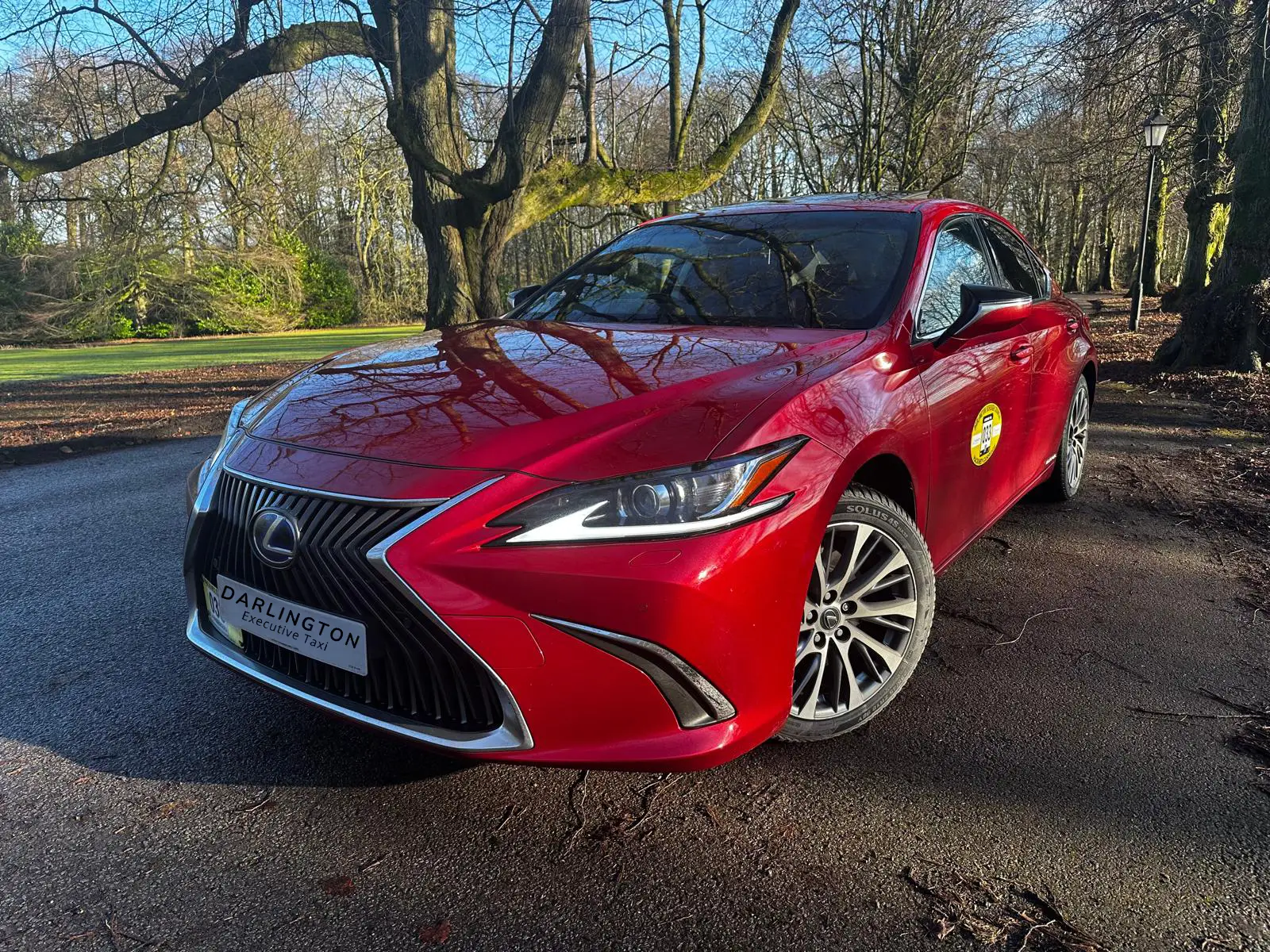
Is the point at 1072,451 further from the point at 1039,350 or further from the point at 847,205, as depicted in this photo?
the point at 847,205

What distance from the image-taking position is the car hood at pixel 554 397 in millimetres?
2004

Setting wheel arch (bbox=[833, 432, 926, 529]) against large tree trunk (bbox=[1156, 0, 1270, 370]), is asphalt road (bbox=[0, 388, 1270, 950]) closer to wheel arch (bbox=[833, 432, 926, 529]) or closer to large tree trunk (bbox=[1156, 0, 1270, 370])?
wheel arch (bbox=[833, 432, 926, 529])

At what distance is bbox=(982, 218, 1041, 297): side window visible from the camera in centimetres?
403

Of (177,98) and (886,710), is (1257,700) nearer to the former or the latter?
(886,710)

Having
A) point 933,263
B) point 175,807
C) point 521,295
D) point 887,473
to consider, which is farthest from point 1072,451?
point 175,807

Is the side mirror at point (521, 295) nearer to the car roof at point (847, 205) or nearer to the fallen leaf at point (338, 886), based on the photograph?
the car roof at point (847, 205)

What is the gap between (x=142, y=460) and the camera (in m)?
6.84

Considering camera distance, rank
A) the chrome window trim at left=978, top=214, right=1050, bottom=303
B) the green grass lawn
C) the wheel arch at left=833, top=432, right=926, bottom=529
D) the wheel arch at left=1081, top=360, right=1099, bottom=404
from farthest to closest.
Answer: the green grass lawn, the wheel arch at left=1081, top=360, right=1099, bottom=404, the chrome window trim at left=978, top=214, right=1050, bottom=303, the wheel arch at left=833, top=432, right=926, bottom=529

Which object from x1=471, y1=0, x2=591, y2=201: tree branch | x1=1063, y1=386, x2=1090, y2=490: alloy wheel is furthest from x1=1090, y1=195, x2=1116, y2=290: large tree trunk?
x1=1063, y1=386, x2=1090, y2=490: alloy wheel

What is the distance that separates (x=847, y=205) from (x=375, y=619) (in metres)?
2.77

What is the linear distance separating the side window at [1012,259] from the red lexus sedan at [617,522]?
3.65 ft

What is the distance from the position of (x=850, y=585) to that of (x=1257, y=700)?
1424 mm

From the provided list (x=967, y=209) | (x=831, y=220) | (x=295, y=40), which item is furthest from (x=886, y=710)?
(x=295, y=40)

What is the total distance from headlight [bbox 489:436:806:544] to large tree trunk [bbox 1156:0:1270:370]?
9502mm
